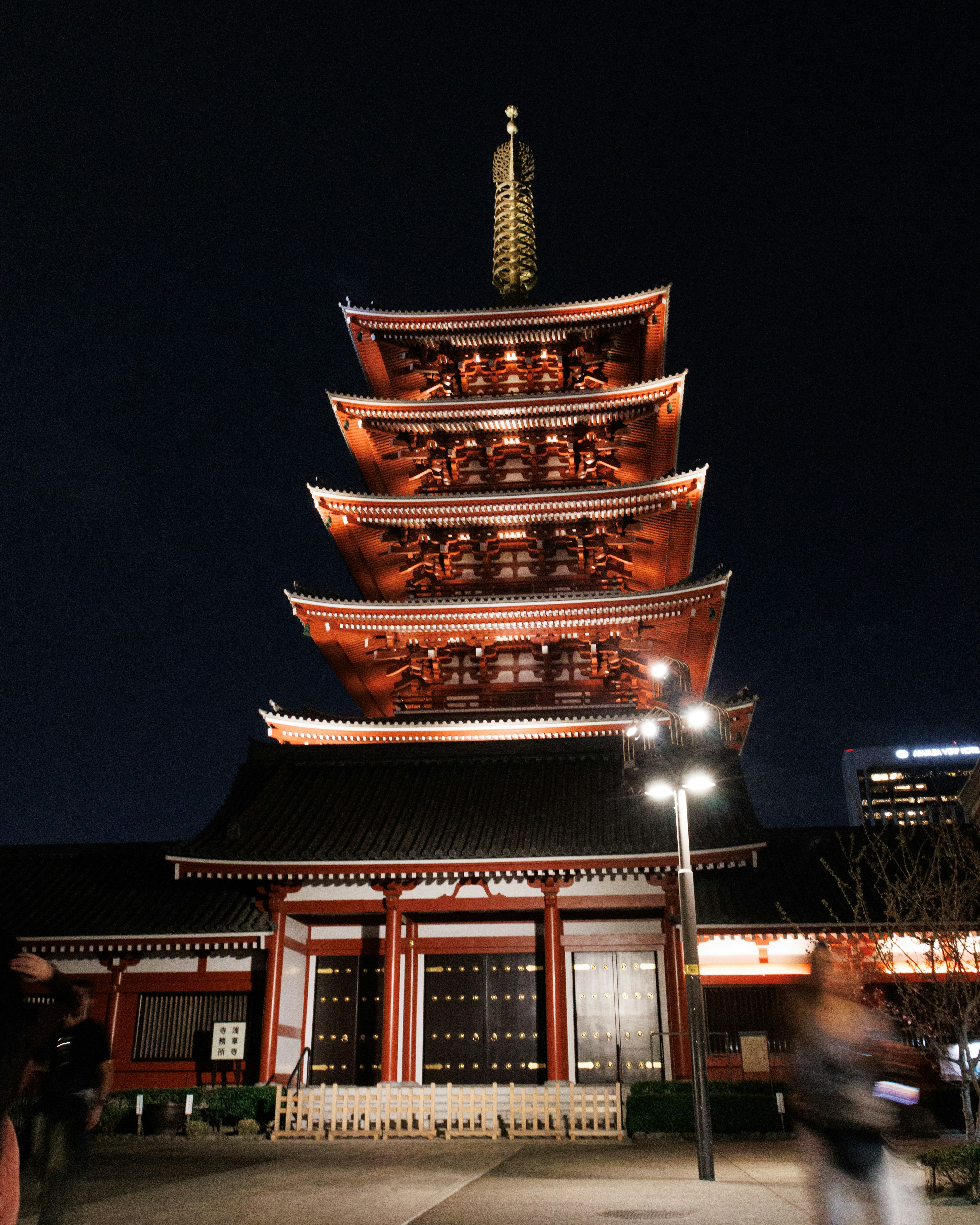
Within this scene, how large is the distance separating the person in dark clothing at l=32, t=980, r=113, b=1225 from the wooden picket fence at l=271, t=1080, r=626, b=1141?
12038 millimetres

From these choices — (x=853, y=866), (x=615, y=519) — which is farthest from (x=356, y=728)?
(x=853, y=866)

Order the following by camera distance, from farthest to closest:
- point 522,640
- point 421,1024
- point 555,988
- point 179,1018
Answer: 1. point 522,640
2. point 421,1024
3. point 179,1018
4. point 555,988

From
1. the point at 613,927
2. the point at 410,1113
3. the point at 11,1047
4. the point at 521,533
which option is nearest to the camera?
the point at 11,1047

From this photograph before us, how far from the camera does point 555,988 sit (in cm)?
1858

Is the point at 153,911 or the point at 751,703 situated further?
the point at 751,703

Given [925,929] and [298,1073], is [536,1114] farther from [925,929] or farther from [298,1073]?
[925,929]

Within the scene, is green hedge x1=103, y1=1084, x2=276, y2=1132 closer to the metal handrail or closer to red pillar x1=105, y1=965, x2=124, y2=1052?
the metal handrail

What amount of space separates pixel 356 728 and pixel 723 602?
10349 millimetres

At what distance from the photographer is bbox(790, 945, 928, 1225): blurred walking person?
17.2 ft

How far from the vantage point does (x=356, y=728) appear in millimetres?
24734

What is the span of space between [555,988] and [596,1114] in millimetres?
2408

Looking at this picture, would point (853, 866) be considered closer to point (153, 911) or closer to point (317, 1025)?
point (317, 1025)

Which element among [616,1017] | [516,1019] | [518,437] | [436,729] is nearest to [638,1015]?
[616,1017]

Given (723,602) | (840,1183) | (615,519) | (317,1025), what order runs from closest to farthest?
(840,1183) < (317,1025) < (723,602) < (615,519)
